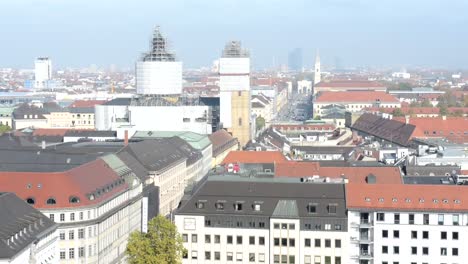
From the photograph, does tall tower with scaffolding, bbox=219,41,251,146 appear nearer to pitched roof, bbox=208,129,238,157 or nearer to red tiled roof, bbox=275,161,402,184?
pitched roof, bbox=208,129,238,157

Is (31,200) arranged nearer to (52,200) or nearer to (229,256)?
(52,200)

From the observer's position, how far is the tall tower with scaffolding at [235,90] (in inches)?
5655

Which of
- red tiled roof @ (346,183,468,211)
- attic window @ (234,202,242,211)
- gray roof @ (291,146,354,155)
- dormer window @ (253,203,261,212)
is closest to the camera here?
red tiled roof @ (346,183,468,211)

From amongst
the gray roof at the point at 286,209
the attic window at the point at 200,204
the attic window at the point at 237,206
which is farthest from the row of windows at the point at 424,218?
the attic window at the point at 200,204

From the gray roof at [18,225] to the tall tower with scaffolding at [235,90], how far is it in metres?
85.9

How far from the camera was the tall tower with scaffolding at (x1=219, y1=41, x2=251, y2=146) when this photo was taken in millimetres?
143625

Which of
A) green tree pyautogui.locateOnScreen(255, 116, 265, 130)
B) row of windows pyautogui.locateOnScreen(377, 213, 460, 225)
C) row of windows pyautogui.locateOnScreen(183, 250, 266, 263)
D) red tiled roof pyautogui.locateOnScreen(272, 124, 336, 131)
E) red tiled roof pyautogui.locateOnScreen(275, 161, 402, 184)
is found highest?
red tiled roof pyautogui.locateOnScreen(275, 161, 402, 184)

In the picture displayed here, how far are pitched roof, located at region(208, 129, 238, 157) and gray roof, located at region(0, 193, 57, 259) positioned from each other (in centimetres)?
6708

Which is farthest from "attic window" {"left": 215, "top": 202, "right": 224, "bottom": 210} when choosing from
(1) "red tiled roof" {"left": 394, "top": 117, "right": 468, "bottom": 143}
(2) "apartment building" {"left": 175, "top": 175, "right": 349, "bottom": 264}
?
(1) "red tiled roof" {"left": 394, "top": 117, "right": 468, "bottom": 143}

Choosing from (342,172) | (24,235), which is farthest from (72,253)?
(342,172)

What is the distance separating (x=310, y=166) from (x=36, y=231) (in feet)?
106

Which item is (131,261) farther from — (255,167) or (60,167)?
(255,167)

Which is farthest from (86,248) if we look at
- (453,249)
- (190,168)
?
(190,168)

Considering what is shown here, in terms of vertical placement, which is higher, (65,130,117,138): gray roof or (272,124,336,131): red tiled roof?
(65,130,117,138): gray roof
